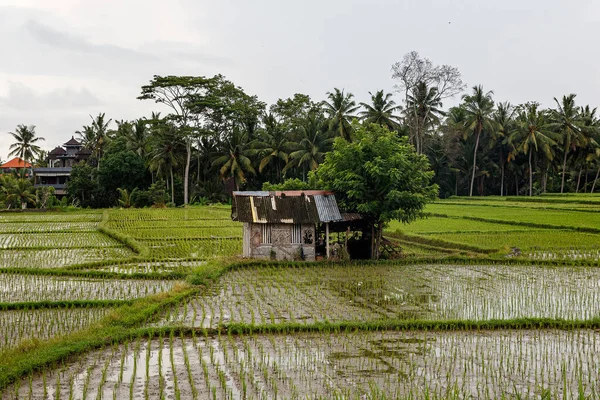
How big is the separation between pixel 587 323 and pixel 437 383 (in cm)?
380

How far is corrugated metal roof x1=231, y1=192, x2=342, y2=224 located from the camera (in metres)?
15.3

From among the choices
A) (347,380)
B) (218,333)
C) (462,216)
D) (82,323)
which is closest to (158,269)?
(82,323)

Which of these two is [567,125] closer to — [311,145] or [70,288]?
[311,145]

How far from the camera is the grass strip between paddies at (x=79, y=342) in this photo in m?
6.88

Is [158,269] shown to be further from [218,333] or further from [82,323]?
[218,333]

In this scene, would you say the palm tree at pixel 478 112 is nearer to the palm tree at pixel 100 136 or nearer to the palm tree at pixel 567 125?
the palm tree at pixel 567 125

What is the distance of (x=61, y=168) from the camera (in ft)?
163

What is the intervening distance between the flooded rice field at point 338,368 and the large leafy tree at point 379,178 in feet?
22.7

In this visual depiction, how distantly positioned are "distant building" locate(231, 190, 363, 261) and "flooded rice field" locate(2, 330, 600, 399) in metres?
6.87

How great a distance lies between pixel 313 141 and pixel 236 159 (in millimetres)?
5457

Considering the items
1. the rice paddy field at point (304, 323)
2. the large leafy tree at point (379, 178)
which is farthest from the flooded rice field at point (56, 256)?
the large leafy tree at point (379, 178)

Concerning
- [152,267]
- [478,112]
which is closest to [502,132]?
[478,112]

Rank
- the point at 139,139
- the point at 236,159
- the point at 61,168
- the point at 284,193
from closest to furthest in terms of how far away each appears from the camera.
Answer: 1. the point at 284,193
2. the point at 236,159
3. the point at 139,139
4. the point at 61,168

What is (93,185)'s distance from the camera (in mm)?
41438
